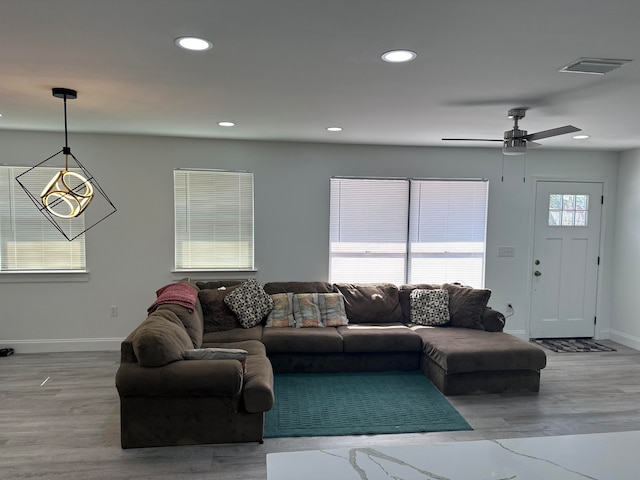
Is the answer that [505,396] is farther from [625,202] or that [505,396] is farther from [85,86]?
[85,86]

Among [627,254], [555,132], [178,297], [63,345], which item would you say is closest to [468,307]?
[555,132]

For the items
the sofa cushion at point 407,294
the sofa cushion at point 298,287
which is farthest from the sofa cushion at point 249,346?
the sofa cushion at point 407,294

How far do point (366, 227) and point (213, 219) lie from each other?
182cm

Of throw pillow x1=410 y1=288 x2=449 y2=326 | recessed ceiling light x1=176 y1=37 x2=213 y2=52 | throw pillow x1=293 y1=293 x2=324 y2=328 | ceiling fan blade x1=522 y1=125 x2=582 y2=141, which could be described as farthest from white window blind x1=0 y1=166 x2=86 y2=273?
ceiling fan blade x1=522 y1=125 x2=582 y2=141

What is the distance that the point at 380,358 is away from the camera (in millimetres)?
4285

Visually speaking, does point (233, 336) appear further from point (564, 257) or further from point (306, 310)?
point (564, 257)

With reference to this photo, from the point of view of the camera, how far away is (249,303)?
173 inches

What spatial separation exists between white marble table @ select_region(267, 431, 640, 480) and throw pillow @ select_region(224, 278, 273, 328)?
335cm

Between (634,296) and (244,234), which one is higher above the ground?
(244,234)

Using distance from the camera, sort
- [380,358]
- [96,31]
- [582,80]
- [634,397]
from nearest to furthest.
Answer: [96,31] → [582,80] → [634,397] → [380,358]

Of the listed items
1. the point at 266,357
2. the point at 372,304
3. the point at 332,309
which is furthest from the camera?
the point at 372,304

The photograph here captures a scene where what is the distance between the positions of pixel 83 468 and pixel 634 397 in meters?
4.40

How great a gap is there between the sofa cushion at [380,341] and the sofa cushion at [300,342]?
11cm

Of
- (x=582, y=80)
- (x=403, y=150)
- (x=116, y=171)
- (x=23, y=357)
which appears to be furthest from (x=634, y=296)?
(x=23, y=357)
